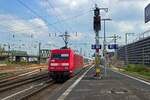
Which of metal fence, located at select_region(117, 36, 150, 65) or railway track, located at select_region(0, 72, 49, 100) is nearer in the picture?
railway track, located at select_region(0, 72, 49, 100)

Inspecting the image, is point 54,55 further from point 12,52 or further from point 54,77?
point 12,52

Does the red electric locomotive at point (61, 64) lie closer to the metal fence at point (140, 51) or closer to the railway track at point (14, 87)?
the railway track at point (14, 87)

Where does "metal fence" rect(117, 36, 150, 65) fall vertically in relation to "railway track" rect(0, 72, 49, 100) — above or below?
above

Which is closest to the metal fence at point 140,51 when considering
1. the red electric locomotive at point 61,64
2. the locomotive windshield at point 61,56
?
the red electric locomotive at point 61,64

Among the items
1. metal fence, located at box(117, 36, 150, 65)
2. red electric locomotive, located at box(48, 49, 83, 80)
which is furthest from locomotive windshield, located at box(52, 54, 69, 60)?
metal fence, located at box(117, 36, 150, 65)

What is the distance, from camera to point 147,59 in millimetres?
99125

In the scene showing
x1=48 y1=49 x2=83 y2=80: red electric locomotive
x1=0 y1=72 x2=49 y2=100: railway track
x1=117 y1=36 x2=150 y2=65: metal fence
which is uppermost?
x1=117 y1=36 x2=150 y2=65: metal fence

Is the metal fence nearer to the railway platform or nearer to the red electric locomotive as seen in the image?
the red electric locomotive

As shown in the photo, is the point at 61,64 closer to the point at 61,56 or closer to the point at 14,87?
the point at 61,56

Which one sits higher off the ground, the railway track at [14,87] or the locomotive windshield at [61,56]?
the locomotive windshield at [61,56]

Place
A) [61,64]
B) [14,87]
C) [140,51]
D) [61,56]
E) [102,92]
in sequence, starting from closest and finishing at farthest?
[102,92] < [14,87] < [61,64] < [61,56] < [140,51]

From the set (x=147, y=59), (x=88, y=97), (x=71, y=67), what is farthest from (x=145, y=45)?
(x=88, y=97)

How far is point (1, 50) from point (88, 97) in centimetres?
11400

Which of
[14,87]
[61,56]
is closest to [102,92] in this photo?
[14,87]
